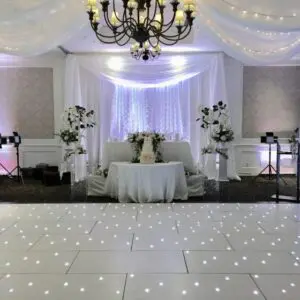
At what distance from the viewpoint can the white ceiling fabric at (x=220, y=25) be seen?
3.41 meters

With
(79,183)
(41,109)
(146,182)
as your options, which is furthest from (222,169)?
(41,109)

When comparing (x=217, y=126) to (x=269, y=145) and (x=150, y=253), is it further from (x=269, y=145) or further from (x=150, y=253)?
(x=150, y=253)

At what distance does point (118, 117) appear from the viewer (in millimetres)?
9430

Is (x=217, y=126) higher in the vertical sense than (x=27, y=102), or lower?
lower

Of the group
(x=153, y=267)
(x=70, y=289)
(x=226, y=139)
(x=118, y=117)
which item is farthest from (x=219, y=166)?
(x=70, y=289)

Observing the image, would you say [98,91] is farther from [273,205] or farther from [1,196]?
[273,205]

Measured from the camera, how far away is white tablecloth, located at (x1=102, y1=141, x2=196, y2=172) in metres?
7.06

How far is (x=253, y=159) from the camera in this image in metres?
9.50

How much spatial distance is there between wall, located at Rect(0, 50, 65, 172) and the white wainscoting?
15.7ft

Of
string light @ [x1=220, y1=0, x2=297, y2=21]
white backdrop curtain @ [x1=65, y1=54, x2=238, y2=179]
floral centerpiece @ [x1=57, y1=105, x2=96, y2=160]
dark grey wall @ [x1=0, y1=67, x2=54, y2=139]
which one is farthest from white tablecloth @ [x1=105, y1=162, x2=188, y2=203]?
dark grey wall @ [x1=0, y1=67, x2=54, y2=139]

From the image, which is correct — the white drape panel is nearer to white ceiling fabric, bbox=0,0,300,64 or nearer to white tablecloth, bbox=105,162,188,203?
white tablecloth, bbox=105,162,188,203

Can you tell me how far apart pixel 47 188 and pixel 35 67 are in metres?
3.48

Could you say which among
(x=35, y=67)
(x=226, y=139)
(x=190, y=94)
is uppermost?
(x=35, y=67)

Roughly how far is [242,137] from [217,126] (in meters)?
1.33
